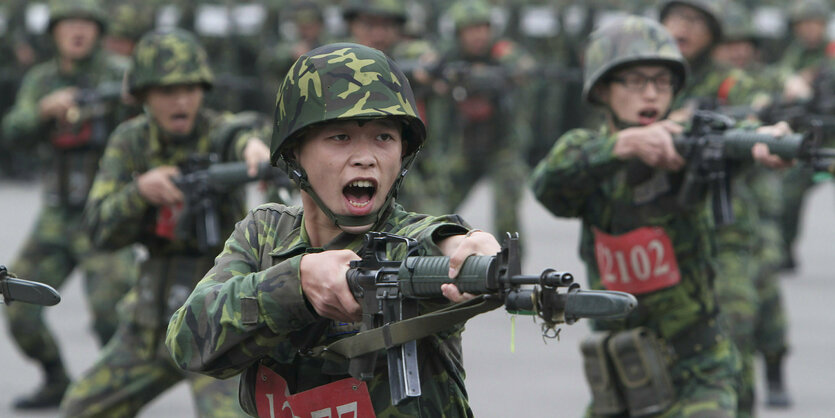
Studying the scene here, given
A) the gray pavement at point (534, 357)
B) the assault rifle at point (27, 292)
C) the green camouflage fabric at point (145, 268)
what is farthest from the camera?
the gray pavement at point (534, 357)

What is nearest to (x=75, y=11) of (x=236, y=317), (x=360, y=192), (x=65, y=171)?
(x=65, y=171)

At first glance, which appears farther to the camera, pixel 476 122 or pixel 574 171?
pixel 476 122

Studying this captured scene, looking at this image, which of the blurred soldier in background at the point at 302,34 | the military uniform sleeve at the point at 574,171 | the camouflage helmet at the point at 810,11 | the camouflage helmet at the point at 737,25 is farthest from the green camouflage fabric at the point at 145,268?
the camouflage helmet at the point at 810,11

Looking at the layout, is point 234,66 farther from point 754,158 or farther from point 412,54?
point 754,158

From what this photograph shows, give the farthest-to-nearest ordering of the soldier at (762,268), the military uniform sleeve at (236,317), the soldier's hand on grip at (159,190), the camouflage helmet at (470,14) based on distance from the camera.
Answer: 1. the camouflage helmet at (470,14)
2. the soldier at (762,268)
3. the soldier's hand on grip at (159,190)
4. the military uniform sleeve at (236,317)

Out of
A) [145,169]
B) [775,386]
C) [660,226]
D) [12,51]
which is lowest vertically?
[775,386]

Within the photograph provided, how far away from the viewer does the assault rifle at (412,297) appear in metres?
3.34

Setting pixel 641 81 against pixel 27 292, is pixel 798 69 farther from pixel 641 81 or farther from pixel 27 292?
pixel 27 292

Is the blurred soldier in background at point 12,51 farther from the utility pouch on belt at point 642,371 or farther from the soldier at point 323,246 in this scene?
the soldier at point 323,246

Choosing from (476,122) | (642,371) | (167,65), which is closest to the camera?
(642,371)

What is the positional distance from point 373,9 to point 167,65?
4582 mm

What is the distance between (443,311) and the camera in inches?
142

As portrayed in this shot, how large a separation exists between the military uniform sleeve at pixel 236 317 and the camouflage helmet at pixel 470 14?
9616 millimetres

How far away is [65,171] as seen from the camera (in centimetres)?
960
